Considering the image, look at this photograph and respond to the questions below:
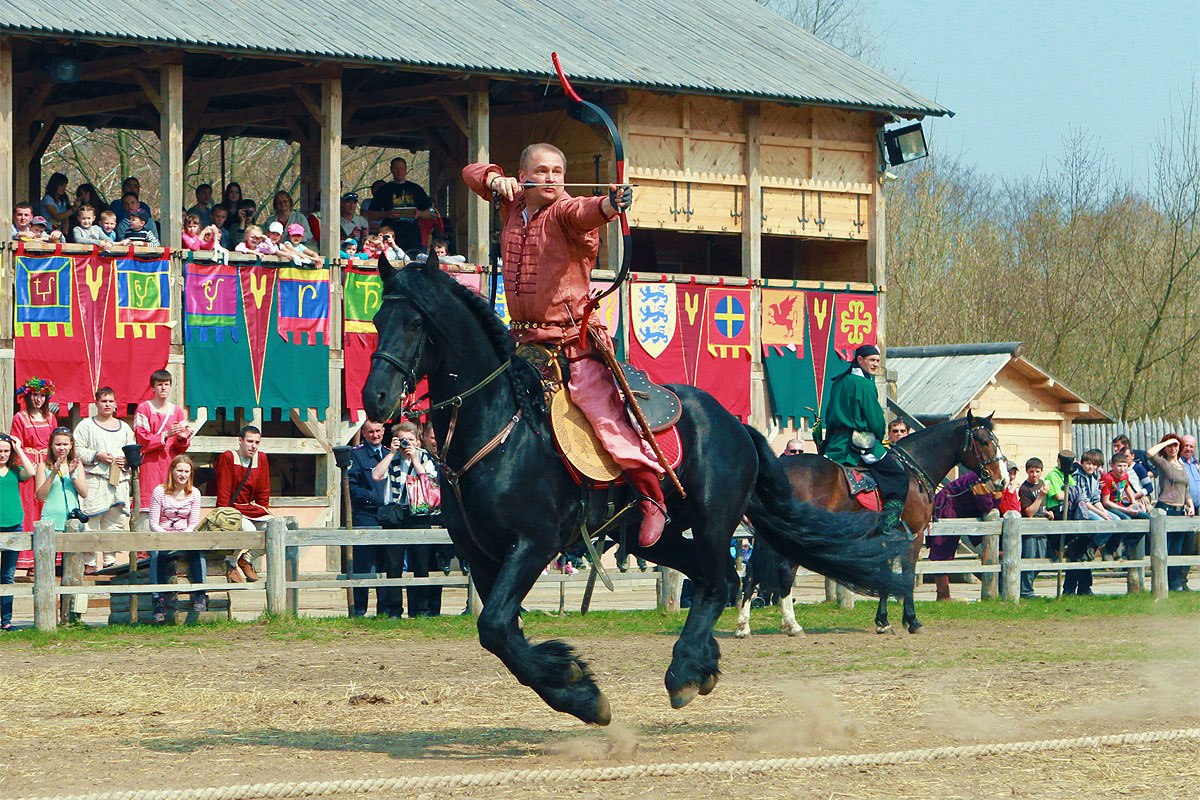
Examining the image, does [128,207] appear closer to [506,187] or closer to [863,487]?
[863,487]

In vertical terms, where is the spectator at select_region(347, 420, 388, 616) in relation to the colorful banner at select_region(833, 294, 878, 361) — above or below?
below

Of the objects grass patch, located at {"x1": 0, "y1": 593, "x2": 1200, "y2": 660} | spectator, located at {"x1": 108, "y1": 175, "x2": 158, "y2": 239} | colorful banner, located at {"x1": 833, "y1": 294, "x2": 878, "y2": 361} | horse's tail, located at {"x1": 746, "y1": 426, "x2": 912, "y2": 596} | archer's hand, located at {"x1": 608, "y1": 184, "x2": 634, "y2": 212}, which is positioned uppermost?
spectator, located at {"x1": 108, "y1": 175, "x2": 158, "y2": 239}

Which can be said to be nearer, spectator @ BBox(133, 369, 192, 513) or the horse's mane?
the horse's mane

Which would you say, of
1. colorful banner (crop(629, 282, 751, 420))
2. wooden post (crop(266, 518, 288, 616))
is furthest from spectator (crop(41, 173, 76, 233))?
colorful banner (crop(629, 282, 751, 420))

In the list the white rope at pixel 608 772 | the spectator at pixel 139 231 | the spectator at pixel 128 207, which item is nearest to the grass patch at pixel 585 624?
the white rope at pixel 608 772

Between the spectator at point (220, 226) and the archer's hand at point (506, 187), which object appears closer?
the archer's hand at point (506, 187)

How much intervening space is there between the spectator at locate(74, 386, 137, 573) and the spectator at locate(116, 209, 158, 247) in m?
4.23

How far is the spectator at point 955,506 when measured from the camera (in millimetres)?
20188

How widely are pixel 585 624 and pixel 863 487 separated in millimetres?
2897

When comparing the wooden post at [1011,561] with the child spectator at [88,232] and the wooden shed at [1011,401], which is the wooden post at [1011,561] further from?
the wooden shed at [1011,401]

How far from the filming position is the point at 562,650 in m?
8.34

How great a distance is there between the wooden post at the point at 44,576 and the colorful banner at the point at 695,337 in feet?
35.7

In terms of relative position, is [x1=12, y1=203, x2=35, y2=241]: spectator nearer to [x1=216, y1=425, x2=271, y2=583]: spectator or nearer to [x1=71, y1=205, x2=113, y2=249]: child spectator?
[x1=71, y1=205, x2=113, y2=249]: child spectator

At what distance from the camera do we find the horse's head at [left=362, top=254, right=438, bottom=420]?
8172 mm
